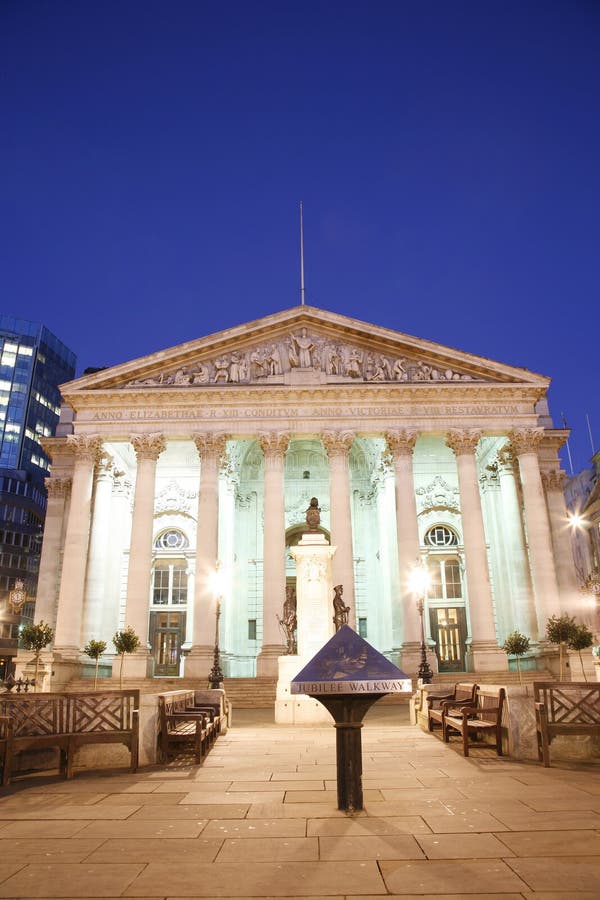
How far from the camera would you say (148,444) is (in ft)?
110

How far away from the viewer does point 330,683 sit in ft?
25.3

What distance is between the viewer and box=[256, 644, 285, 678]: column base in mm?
29297

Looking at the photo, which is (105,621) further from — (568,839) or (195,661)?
(568,839)

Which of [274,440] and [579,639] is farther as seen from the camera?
[274,440]

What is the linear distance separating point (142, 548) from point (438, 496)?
57.4 ft

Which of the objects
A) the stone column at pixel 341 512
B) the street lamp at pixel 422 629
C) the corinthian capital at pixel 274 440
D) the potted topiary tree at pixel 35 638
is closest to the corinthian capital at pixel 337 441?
the stone column at pixel 341 512

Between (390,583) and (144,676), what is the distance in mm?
13083

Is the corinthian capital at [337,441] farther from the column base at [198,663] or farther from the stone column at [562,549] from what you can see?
the stone column at [562,549]

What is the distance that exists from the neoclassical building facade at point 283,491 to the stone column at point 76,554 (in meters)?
0.08

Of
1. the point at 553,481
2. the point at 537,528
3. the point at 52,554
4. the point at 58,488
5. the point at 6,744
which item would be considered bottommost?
the point at 6,744

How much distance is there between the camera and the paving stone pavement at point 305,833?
5508 mm

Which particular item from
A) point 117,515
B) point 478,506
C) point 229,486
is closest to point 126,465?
point 117,515

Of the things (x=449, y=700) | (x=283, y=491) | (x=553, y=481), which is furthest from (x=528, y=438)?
(x=449, y=700)

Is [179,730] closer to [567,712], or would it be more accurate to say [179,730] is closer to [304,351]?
[567,712]
